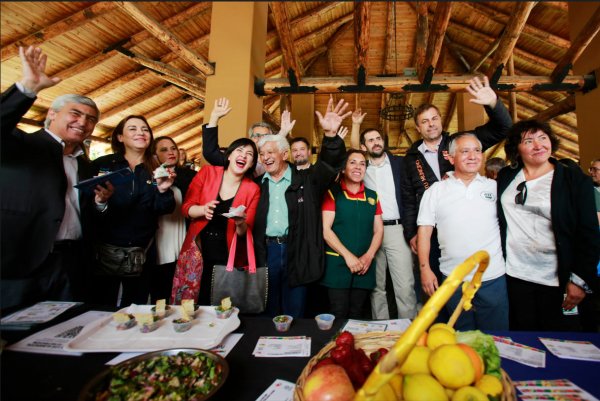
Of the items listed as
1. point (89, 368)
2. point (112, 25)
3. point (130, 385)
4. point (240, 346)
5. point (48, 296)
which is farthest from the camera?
point (112, 25)

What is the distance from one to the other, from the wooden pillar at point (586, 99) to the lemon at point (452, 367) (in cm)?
482

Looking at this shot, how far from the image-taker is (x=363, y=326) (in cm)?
126

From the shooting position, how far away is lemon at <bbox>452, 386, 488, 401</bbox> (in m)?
0.64

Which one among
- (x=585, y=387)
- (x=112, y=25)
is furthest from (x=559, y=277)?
(x=112, y=25)

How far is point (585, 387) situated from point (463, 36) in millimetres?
8992

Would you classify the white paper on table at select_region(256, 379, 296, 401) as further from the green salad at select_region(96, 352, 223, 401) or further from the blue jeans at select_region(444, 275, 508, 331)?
the blue jeans at select_region(444, 275, 508, 331)

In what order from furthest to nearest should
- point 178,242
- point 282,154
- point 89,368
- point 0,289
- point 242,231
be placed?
point 178,242 < point 282,154 < point 242,231 < point 0,289 < point 89,368

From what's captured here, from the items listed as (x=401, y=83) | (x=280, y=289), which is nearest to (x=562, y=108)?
(x=401, y=83)

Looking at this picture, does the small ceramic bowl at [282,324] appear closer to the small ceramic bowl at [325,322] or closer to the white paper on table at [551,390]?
the small ceramic bowl at [325,322]

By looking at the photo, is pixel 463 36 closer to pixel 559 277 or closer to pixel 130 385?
pixel 559 277

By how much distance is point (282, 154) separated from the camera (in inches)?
85.1

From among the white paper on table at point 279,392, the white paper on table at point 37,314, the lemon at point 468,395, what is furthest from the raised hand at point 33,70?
the lemon at point 468,395

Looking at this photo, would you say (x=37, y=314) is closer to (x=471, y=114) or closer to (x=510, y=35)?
(x=510, y=35)

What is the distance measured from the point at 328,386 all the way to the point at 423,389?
0.21 m
